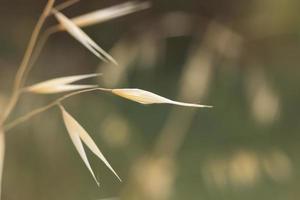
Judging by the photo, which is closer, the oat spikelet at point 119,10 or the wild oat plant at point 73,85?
the wild oat plant at point 73,85

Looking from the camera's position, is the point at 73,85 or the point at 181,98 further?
the point at 181,98

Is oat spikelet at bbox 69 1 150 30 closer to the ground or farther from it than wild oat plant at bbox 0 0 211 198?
farther from it

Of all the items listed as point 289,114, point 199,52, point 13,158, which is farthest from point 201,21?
point 13,158

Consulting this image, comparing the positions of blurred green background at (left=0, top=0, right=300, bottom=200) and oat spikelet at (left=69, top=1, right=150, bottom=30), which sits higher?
oat spikelet at (left=69, top=1, right=150, bottom=30)

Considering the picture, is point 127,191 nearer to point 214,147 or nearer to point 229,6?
point 214,147

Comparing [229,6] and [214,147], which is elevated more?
[229,6]

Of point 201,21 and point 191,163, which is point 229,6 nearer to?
point 201,21

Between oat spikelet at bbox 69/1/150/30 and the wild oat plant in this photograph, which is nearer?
the wild oat plant
